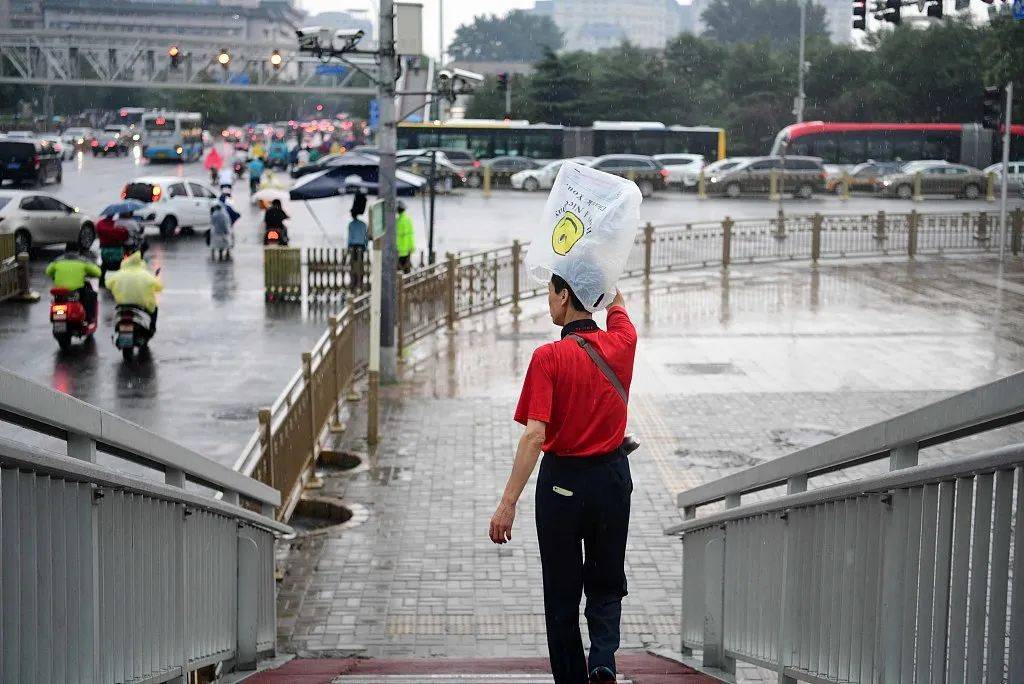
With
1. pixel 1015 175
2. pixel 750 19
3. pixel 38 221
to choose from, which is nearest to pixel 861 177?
pixel 1015 175

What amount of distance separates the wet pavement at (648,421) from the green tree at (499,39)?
130m

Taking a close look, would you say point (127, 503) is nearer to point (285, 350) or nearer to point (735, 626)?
point (735, 626)

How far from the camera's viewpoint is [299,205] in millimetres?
45406

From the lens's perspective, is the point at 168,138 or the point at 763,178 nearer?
the point at 763,178

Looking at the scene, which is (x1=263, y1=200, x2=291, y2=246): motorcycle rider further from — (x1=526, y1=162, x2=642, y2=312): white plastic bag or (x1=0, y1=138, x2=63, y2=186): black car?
(x1=526, y1=162, x2=642, y2=312): white plastic bag

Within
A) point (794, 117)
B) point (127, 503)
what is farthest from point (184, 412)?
point (794, 117)

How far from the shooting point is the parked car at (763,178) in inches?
2026

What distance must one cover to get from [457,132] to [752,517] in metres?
55.5

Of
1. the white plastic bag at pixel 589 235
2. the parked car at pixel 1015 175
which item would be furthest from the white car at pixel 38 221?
the parked car at pixel 1015 175

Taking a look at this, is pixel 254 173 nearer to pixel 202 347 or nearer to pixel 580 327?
pixel 202 347

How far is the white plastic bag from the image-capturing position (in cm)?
518

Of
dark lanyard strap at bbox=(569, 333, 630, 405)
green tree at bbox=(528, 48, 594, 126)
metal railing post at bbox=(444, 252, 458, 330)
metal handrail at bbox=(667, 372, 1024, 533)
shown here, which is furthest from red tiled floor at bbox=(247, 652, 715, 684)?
green tree at bbox=(528, 48, 594, 126)

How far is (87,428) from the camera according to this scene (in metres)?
3.68

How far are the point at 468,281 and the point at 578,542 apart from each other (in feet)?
54.2
